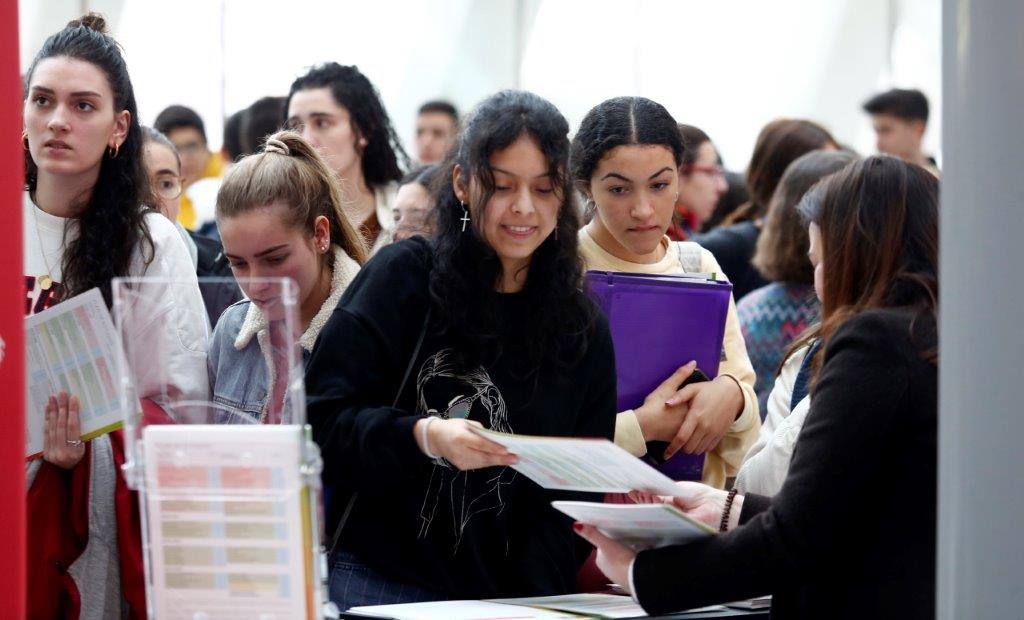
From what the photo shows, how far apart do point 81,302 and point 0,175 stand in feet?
1.22

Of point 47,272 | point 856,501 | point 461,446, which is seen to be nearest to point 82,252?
point 47,272

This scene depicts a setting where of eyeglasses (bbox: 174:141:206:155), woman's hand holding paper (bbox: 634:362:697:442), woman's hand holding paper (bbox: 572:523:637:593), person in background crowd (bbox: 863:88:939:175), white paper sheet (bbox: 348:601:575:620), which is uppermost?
person in background crowd (bbox: 863:88:939:175)

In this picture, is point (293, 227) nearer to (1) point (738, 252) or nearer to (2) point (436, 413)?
(2) point (436, 413)

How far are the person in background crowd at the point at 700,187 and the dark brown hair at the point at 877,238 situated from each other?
111 inches

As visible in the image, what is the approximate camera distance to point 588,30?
32.4 ft

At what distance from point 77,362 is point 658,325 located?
1.12 m

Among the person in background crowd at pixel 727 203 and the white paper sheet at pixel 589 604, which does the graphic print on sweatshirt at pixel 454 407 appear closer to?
the white paper sheet at pixel 589 604

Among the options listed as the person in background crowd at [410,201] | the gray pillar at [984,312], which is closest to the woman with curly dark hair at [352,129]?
the person in background crowd at [410,201]

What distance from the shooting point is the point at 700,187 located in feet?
17.5

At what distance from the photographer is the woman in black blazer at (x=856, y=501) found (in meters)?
1.89

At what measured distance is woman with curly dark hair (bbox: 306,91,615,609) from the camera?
2.25 metres

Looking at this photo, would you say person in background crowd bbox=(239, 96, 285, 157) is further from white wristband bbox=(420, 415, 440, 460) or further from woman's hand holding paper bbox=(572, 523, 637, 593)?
woman's hand holding paper bbox=(572, 523, 637, 593)

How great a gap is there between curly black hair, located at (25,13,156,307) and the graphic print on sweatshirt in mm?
691

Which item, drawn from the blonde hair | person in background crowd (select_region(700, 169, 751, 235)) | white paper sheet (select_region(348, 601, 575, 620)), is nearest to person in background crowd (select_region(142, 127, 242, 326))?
the blonde hair
